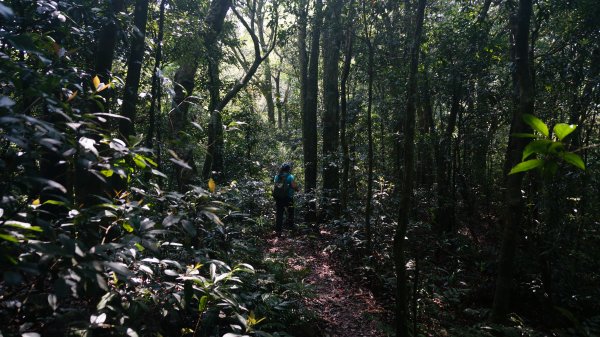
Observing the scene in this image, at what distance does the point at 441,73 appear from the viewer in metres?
9.18

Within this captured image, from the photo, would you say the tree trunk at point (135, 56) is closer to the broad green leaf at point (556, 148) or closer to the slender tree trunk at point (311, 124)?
the broad green leaf at point (556, 148)

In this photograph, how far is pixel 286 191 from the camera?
959 cm

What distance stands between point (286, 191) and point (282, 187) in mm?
169

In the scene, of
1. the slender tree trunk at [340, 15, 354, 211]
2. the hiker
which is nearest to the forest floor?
the hiker

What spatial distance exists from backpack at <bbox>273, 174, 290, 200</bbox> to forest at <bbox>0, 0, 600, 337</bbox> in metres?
0.77

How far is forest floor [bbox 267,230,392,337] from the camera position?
5188 mm

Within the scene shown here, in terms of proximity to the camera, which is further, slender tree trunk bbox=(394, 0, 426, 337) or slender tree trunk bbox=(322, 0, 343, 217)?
slender tree trunk bbox=(322, 0, 343, 217)

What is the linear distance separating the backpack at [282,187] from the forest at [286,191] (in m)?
0.77

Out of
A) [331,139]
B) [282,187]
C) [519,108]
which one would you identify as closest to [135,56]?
[519,108]

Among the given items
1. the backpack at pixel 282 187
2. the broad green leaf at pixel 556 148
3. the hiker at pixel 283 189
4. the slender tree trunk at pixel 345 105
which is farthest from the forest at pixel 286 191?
the backpack at pixel 282 187

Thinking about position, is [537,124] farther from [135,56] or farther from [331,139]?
[331,139]

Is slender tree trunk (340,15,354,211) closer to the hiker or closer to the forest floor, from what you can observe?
the hiker

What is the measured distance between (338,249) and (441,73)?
4957 millimetres

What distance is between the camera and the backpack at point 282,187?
952 cm
